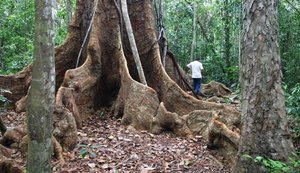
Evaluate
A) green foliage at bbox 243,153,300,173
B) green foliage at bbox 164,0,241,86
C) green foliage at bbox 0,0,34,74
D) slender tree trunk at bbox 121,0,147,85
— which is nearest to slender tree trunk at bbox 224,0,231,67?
green foliage at bbox 164,0,241,86

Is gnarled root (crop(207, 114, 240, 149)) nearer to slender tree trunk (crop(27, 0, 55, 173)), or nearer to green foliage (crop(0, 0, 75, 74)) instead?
slender tree trunk (crop(27, 0, 55, 173))

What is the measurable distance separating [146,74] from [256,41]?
4.98m

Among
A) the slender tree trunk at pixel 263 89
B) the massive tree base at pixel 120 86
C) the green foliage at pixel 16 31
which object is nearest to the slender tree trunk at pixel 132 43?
the massive tree base at pixel 120 86

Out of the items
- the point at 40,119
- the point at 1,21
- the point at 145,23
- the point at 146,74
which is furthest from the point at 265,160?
the point at 1,21

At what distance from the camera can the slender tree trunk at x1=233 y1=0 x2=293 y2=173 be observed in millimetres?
4355

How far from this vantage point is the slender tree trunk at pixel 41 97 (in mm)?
3615

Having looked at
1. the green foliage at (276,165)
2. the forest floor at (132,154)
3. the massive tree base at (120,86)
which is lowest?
the forest floor at (132,154)

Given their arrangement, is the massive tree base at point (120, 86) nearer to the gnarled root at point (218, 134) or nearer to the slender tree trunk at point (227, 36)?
the gnarled root at point (218, 134)

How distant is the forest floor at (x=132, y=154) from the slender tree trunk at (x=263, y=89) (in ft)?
4.26

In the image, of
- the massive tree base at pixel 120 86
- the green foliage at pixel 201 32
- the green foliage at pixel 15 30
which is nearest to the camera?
the massive tree base at pixel 120 86

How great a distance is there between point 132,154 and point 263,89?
255 cm

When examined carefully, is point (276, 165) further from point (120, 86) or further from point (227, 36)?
point (227, 36)

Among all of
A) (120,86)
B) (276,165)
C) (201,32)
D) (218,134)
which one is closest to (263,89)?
(276,165)

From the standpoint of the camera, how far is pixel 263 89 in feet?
14.4
